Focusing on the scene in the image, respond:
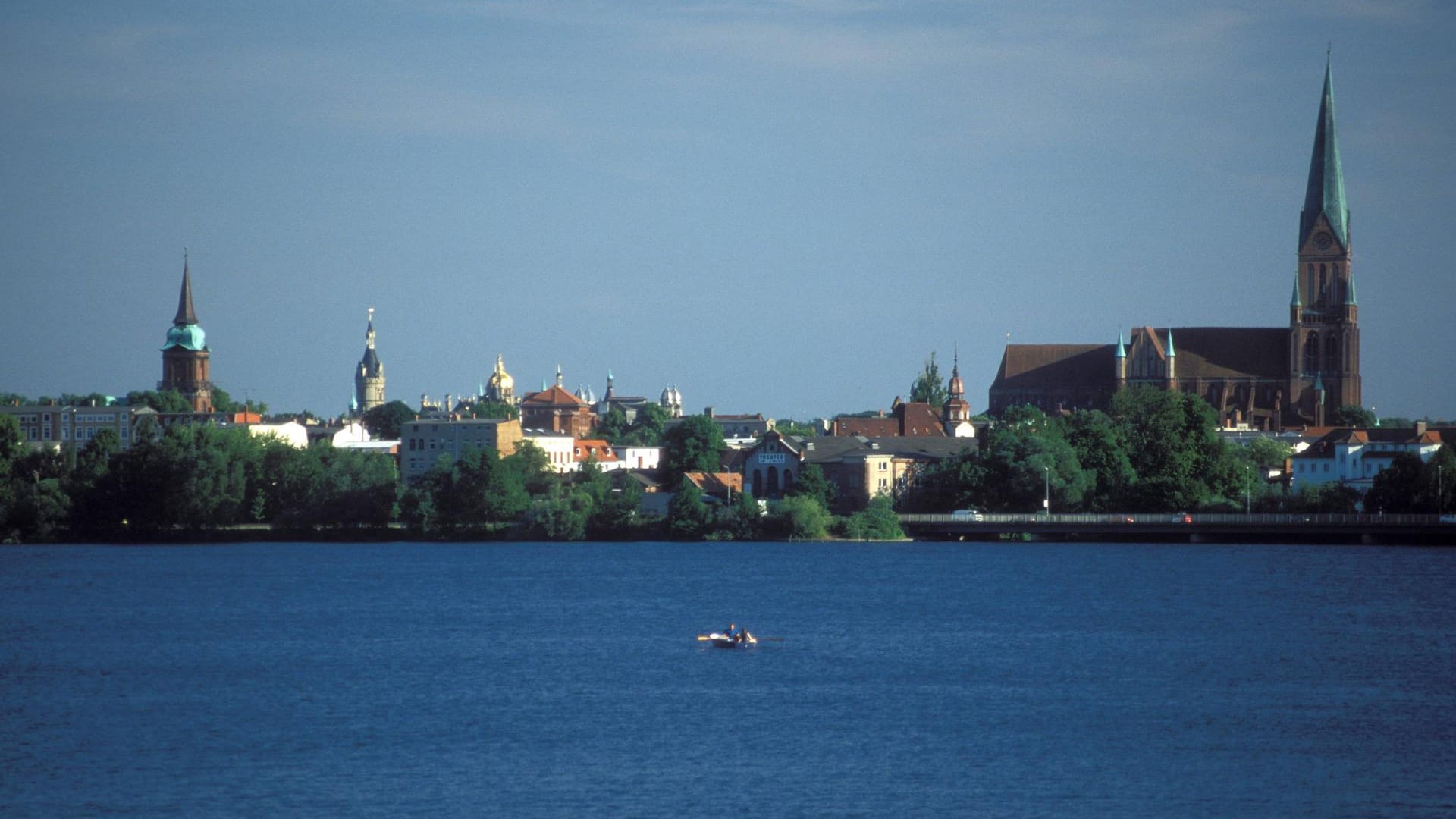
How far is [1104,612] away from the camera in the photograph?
59.0 meters

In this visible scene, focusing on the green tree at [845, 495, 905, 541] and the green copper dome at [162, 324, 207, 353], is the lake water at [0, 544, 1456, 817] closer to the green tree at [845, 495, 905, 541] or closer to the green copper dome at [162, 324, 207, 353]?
the green tree at [845, 495, 905, 541]

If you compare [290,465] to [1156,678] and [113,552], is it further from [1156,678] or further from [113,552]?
[1156,678]

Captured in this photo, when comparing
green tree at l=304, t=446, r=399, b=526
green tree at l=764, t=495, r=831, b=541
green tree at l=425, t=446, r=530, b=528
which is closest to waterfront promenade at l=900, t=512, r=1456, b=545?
Answer: green tree at l=764, t=495, r=831, b=541

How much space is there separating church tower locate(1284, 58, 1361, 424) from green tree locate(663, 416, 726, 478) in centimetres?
5717

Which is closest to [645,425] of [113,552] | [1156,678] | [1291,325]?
[1291,325]

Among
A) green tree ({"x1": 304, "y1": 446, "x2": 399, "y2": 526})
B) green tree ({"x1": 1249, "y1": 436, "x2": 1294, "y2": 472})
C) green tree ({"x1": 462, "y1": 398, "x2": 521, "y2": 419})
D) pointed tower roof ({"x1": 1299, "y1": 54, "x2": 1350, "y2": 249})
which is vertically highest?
pointed tower roof ({"x1": 1299, "y1": 54, "x2": 1350, "y2": 249})

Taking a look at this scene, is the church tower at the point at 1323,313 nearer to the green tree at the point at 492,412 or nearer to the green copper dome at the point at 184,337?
the green tree at the point at 492,412

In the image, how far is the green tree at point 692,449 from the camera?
369 ft

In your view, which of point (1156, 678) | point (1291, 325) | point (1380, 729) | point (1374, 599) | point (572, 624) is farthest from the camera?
point (1291, 325)

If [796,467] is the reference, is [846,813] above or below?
below

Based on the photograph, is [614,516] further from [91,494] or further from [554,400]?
[554,400]

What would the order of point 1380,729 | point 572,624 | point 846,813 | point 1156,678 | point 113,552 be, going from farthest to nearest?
1. point 113,552
2. point 572,624
3. point 1156,678
4. point 1380,729
5. point 846,813

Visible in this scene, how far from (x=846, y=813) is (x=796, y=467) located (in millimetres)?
79883

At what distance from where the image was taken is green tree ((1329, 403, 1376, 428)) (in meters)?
145
